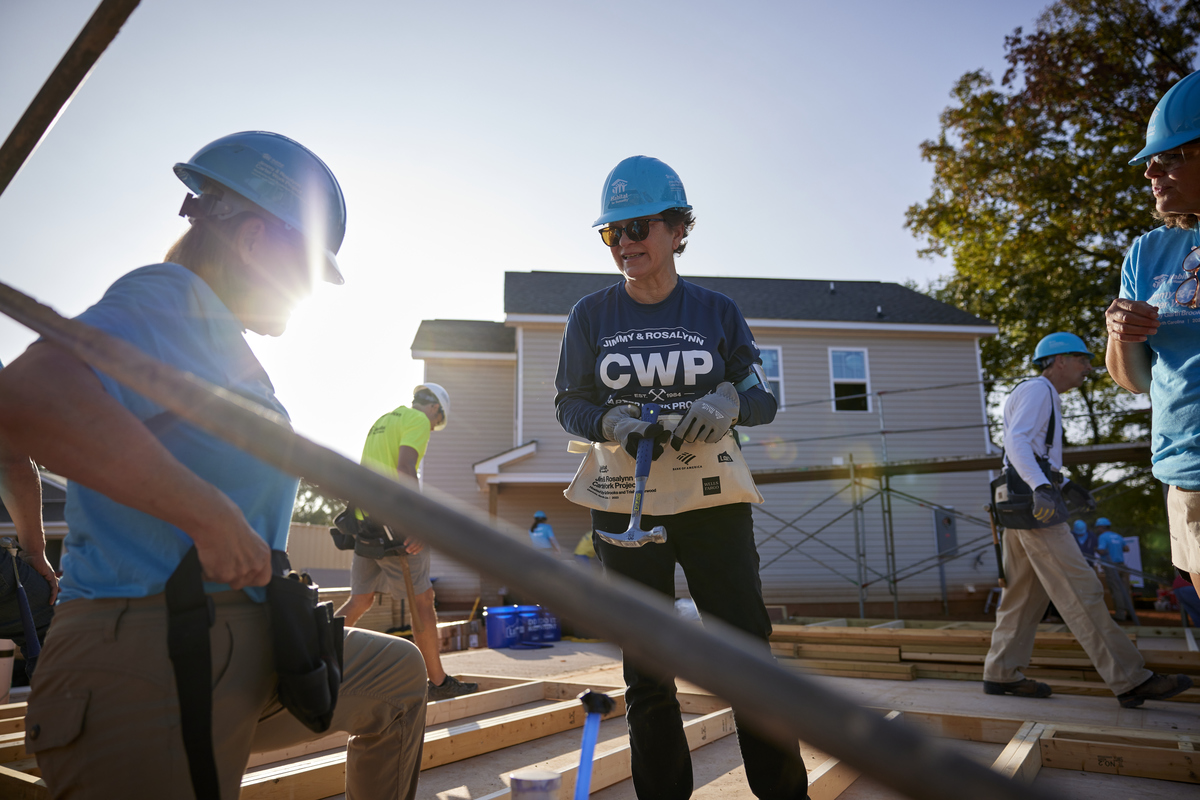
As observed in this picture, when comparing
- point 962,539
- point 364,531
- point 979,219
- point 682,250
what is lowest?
point 962,539

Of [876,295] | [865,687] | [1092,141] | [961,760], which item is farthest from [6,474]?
[876,295]

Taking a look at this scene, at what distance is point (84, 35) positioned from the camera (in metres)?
1.39

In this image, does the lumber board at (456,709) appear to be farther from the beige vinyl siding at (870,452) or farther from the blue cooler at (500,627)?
the beige vinyl siding at (870,452)

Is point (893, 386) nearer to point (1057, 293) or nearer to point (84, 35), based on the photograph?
point (1057, 293)

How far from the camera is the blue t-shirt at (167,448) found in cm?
134

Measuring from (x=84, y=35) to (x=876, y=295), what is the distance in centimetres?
2179

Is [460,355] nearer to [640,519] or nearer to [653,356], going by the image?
[653,356]

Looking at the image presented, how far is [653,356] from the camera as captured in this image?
2639mm

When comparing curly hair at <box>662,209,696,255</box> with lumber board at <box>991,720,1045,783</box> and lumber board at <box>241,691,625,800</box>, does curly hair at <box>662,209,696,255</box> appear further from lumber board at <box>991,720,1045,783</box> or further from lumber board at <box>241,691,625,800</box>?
lumber board at <box>991,720,1045,783</box>

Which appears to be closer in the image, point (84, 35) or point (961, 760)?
point (961, 760)

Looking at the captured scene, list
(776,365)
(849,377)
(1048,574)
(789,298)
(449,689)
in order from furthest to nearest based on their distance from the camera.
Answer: (789,298) < (849,377) < (776,365) < (449,689) < (1048,574)

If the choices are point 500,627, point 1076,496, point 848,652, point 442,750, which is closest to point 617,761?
point 442,750

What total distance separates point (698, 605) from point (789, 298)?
1898 cm

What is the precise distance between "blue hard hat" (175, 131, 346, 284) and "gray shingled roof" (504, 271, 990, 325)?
51.1ft
